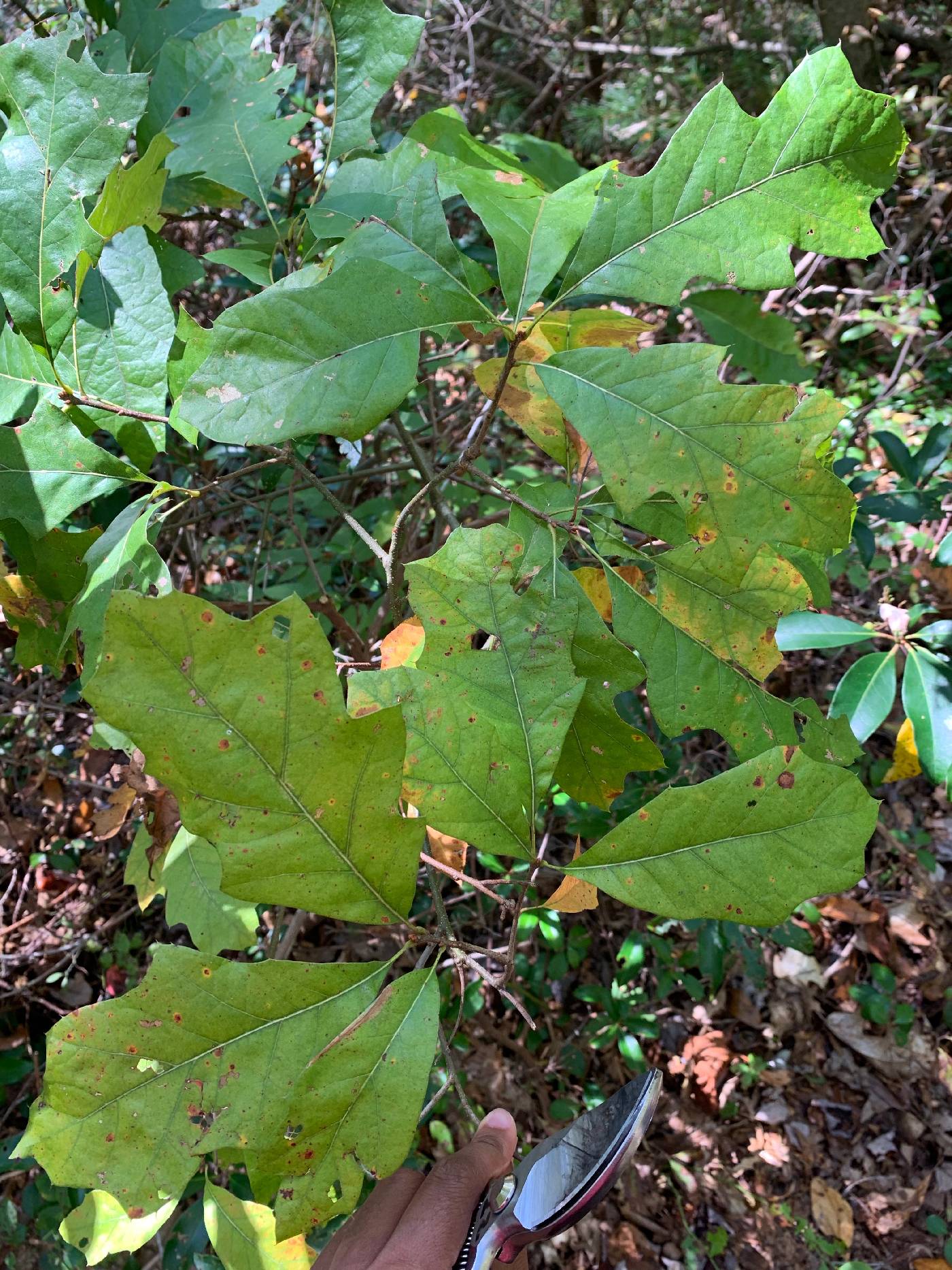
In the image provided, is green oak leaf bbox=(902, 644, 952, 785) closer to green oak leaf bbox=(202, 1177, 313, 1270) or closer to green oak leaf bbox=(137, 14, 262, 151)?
green oak leaf bbox=(202, 1177, 313, 1270)

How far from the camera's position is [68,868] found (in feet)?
8.36

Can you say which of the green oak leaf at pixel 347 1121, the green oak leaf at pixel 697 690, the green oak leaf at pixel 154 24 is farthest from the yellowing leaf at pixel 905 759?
the green oak leaf at pixel 154 24

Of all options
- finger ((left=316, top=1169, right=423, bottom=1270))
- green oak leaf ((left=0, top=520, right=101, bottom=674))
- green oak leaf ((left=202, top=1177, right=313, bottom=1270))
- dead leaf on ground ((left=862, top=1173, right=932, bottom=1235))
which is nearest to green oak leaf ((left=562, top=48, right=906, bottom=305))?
green oak leaf ((left=0, top=520, right=101, bottom=674))

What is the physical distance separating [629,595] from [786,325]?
775 mm

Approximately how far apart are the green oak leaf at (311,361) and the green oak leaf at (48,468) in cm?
35

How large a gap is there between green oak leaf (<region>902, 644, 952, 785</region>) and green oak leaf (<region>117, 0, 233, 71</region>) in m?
1.80

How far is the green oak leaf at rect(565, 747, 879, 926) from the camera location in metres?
0.79

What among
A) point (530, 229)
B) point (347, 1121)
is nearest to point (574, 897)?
point (347, 1121)

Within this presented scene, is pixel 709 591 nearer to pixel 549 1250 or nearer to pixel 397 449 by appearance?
pixel 397 449

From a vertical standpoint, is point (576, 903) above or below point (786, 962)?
above

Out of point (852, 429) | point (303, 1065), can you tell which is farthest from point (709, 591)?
point (852, 429)

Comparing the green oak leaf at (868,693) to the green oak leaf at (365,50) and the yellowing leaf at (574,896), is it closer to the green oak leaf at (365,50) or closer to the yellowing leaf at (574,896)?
the yellowing leaf at (574,896)

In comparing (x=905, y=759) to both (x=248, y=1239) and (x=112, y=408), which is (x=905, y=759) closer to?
(x=248, y=1239)

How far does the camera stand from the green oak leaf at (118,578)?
1.03 m
